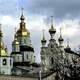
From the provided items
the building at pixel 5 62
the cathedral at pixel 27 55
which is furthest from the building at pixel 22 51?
the building at pixel 5 62

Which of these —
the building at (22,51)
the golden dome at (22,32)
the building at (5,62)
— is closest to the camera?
the building at (5,62)

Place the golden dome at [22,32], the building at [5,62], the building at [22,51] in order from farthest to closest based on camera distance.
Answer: the golden dome at [22,32]
the building at [22,51]
the building at [5,62]

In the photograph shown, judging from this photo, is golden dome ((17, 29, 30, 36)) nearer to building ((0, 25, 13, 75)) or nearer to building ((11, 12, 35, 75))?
building ((11, 12, 35, 75))

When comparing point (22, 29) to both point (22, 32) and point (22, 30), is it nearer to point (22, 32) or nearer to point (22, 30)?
point (22, 30)

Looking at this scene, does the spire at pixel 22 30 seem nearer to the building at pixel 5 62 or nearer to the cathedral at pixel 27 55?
the cathedral at pixel 27 55

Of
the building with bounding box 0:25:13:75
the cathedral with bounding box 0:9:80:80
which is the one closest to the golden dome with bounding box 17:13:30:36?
the cathedral with bounding box 0:9:80:80

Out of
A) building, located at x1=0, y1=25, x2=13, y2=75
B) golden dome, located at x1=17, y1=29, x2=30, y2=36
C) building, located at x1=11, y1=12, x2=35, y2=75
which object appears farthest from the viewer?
golden dome, located at x1=17, y1=29, x2=30, y2=36

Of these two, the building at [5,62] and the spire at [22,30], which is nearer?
the building at [5,62]

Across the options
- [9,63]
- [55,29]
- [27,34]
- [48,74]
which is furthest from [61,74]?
[27,34]

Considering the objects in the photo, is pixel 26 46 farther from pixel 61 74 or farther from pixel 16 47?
pixel 61 74

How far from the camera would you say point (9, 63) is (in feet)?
298

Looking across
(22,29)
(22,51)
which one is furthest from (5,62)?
(22,29)

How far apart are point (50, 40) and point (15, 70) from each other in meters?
7.21

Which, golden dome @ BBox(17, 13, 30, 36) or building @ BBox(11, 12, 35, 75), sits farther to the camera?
golden dome @ BBox(17, 13, 30, 36)
